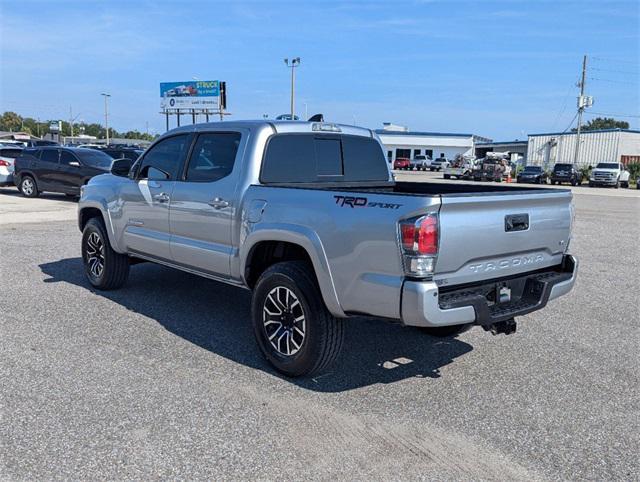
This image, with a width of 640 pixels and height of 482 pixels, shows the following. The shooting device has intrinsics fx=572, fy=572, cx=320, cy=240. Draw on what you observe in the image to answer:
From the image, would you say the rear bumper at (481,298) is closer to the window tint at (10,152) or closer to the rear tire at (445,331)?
the rear tire at (445,331)

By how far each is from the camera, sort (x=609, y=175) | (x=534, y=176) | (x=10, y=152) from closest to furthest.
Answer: (x=10, y=152) < (x=609, y=175) < (x=534, y=176)

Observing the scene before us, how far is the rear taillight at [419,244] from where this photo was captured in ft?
11.4

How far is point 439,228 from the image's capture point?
3508 mm

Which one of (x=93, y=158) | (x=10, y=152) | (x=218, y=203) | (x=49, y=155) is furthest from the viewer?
(x=10, y=152)

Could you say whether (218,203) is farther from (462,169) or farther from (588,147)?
(588,147)

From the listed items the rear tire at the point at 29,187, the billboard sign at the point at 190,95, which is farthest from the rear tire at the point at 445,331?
the billboard sign at the point at 190,95

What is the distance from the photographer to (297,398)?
403 cm

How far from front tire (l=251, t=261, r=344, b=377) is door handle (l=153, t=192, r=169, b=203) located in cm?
163

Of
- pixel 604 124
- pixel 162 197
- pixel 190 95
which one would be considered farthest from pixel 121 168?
pixel 604 124

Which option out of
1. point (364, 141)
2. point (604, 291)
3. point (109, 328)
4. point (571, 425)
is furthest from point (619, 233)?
point (109, 328)

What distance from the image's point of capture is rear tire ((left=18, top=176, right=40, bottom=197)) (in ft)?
62.1

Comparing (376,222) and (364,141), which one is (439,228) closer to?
(376,222)

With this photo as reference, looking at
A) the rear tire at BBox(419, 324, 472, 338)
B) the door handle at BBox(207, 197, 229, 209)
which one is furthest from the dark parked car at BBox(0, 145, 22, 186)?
the rear tire at BBox(419, 324, 472, 338)

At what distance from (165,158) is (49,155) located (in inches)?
566
